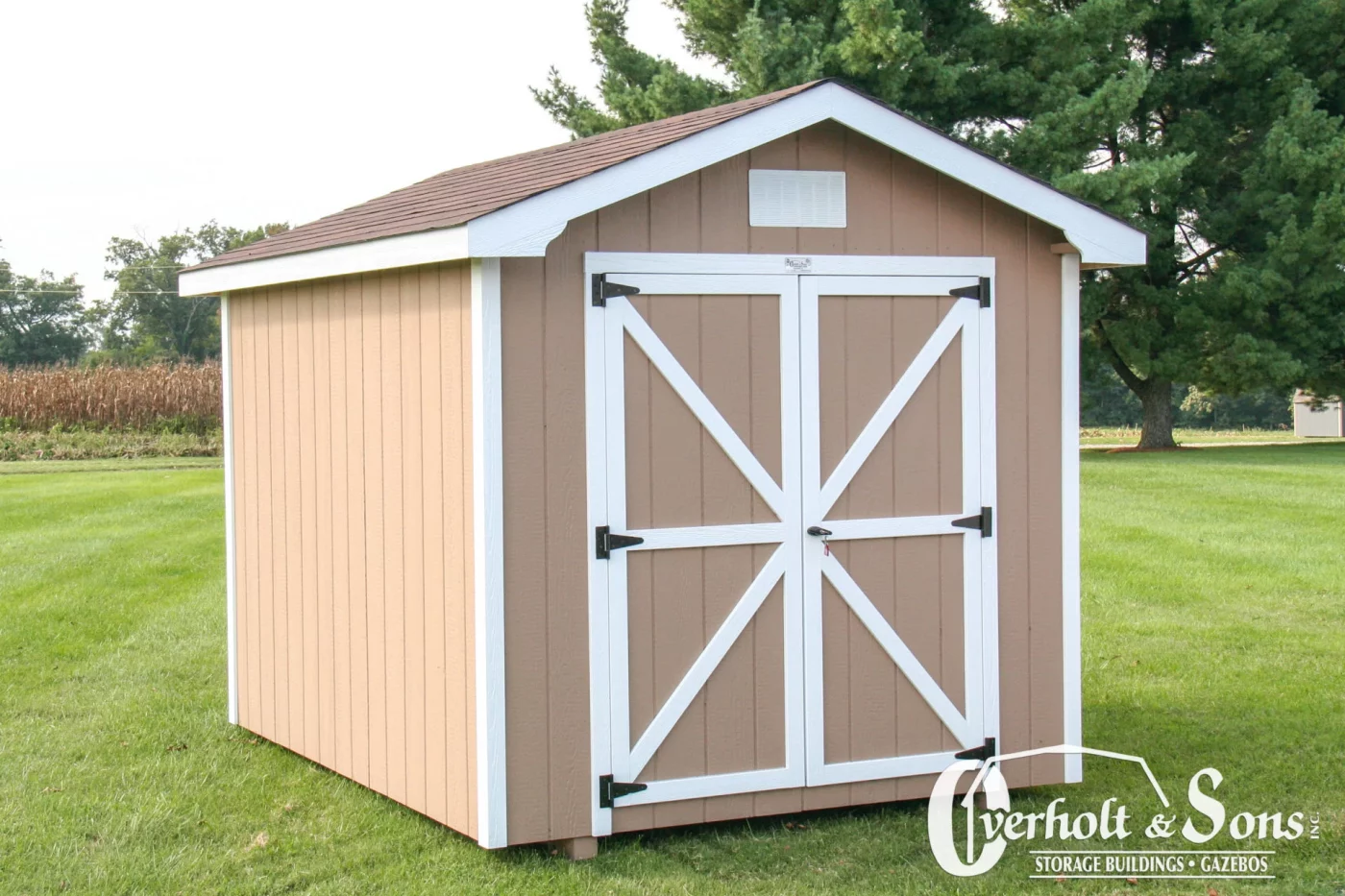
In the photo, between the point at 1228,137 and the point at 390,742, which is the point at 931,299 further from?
the point at 1228,137

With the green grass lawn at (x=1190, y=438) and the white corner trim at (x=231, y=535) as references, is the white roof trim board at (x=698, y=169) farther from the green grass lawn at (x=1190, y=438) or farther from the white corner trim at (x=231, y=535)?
the green grass lawn at (x=1190, y=438)

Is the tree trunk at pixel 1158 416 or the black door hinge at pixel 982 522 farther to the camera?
the tree trunk at pixel 1158 416

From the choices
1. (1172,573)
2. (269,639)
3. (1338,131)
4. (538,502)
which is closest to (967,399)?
(538,502)

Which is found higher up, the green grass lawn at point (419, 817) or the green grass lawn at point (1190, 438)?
the green grass lawn at point (1190, 438)

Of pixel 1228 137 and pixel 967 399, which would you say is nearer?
pixel 967 399

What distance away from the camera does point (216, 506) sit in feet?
59.0

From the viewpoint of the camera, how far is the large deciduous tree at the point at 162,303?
54688 millimetres

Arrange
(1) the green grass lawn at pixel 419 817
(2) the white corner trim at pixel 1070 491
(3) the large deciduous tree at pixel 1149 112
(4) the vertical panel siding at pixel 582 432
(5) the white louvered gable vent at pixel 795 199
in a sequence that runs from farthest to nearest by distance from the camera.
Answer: (3) the large deciduous tree at pixel 1149 112
(2) the white corner trim at pixel 1070 491
(5) the white louvered gable vent at pixel 795 199
(4) the vertical panel siding at pixel 582 432
(1) the green grass lawn at pixel 419 817

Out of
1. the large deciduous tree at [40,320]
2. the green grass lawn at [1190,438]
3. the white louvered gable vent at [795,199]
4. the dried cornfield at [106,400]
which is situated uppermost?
the large deciduous tree at [40,320]

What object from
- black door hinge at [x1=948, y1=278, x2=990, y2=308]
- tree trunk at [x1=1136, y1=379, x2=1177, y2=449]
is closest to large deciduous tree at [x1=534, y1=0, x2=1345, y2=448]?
tree trunk at [x1=1136, y1=379, x2=1177, y2=449]

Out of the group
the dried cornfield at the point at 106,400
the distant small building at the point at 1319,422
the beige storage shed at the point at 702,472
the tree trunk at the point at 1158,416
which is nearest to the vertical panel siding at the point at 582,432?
the beige storage shed at the point at 702,472

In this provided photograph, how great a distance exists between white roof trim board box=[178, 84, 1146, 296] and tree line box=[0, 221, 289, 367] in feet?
163

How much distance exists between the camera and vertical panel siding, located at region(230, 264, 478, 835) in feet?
18.6

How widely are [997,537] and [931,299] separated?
1005 millimetres
